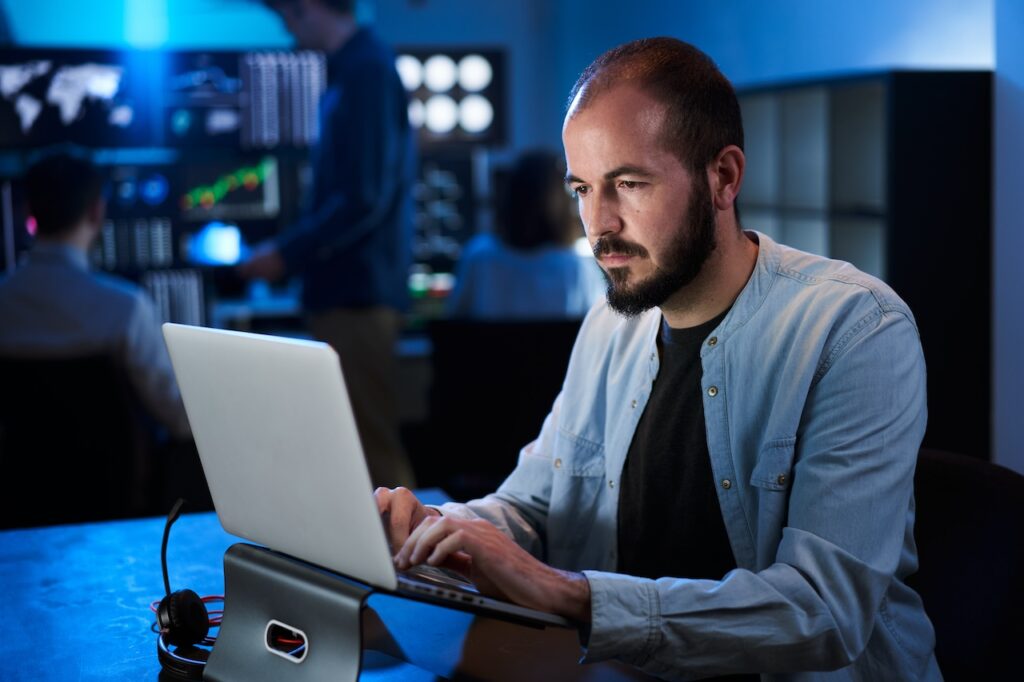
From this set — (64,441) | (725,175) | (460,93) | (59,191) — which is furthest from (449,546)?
(460,93)

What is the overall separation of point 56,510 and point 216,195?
2.24 meters

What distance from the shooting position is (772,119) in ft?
13.3

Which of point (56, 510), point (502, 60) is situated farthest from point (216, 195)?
point (56, 510)

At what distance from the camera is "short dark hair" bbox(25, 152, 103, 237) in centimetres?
345

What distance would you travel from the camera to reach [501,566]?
121cm

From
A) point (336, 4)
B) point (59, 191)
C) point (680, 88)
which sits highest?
point (336, 4)

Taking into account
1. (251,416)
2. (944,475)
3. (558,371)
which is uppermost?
(251,416)

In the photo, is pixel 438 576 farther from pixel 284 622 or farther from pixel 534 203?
pixel 534 203

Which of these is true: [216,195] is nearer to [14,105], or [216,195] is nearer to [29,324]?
A: [14,105]

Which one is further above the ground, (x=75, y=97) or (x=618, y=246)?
(x=75, y=97)

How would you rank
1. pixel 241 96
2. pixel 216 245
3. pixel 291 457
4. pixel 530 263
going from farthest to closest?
pixel 216 245 → pixel 241 96 → pixel 530 263 → pixel 291 457

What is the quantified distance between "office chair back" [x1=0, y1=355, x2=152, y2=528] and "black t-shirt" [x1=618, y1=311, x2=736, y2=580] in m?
1.67

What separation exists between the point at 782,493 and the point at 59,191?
2.69 metres

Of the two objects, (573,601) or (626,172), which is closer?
(573,601)
